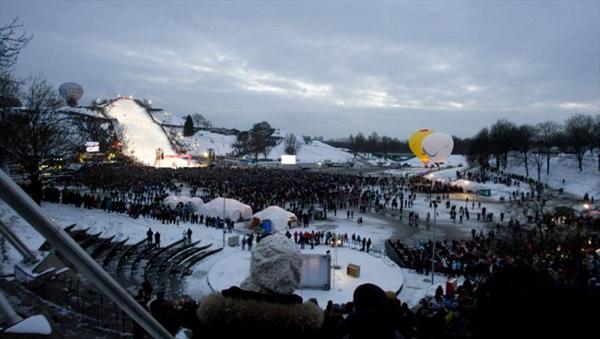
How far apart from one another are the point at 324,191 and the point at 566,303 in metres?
41.3

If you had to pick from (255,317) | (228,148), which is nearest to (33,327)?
(255,317)

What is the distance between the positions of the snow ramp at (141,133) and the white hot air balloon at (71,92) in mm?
11105

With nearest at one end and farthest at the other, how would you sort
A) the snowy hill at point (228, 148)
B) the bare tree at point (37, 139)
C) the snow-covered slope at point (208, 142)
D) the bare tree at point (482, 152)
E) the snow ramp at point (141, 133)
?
1. the bare tree at point (37, 139)
2. the bare tree at point (482, 152)
3. the snow ramp at point (141, 133)
4. the snow-covered slope at point (208, 142)
5. the snowy hill at point (228, 148)

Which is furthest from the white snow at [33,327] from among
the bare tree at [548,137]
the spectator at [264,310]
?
the bare tree at [548,137]

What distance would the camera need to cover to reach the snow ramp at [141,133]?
8462 centimetres

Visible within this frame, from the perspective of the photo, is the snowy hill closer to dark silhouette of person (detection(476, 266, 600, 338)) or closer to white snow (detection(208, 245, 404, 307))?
white snow (detection(208, 245, 404, 307))

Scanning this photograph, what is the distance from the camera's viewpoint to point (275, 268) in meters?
2.24

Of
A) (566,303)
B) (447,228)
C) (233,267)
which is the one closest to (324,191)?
(447,228)

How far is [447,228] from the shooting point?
29.8 metres

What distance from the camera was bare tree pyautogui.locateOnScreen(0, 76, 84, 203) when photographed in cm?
1952

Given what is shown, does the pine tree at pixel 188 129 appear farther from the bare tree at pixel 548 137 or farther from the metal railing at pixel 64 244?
the metal railing at pixel 64 244

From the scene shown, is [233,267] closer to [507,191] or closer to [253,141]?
[507,191]

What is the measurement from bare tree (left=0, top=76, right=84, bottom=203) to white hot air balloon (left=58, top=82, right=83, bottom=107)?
69.5m

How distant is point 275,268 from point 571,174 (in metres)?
75.3
